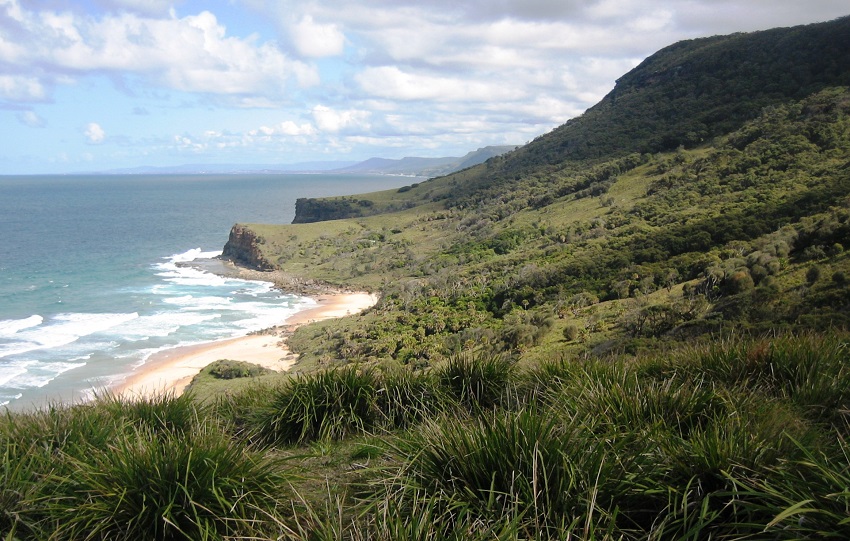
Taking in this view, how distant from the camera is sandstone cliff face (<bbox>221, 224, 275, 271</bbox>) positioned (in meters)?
75.9

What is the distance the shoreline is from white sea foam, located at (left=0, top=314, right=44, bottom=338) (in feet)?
45.5

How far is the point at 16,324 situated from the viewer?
156 feet

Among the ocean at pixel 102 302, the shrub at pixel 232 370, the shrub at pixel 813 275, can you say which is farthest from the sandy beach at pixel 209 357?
the shrub at pixel 813 275

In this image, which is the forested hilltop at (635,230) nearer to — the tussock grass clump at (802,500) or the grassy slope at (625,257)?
the grassy slope at (625,257)

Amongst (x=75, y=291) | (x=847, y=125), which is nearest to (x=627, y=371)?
(x=847, y=125)

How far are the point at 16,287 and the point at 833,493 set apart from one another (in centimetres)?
7152

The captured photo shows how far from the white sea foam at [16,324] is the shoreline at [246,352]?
45.5 ft

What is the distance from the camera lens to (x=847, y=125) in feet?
161

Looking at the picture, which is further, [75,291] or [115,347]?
[75,291]

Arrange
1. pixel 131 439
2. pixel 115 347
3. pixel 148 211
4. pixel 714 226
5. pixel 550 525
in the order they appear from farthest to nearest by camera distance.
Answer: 1. pixel 148 211
2. pixel 115 347
3. pixel 714 226
4. pixel 131 439
5. pixel 550 525

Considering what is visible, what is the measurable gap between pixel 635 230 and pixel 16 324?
47980mm

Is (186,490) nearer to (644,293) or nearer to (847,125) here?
(644,293)

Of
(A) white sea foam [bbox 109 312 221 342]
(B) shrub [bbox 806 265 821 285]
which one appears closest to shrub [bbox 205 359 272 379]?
(A) white sea foam [bbox 109 312 221 342]

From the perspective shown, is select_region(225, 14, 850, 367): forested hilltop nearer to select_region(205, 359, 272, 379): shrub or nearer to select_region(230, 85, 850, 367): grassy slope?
select_region(230, 85, 850, 367): grassy slope
